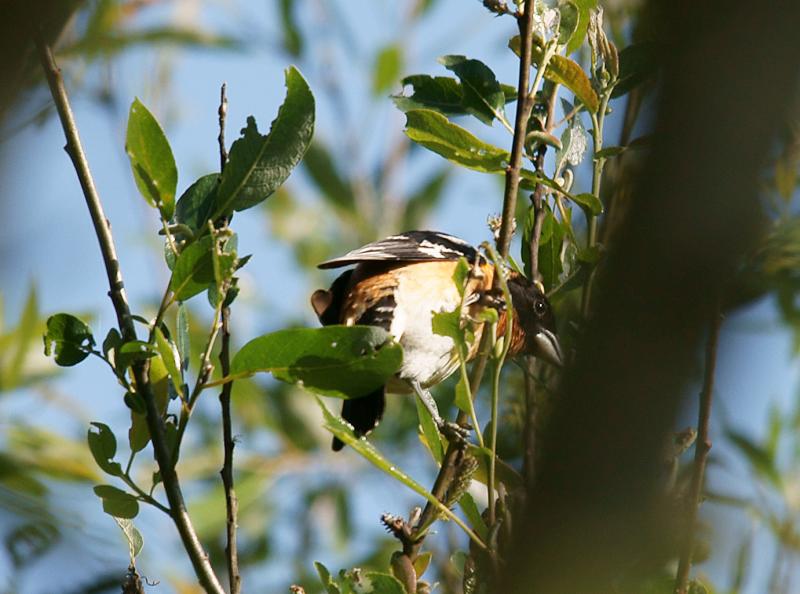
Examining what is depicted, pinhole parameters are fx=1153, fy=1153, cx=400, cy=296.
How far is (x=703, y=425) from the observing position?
1.72 m

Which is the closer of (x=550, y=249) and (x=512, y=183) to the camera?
(x=512, y=183)

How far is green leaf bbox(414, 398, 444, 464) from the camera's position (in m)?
1.84

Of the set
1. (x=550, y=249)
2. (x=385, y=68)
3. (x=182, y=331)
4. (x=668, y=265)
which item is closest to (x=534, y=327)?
(x=550, y=249)

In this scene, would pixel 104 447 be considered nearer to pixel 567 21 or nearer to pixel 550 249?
pixel 550 249

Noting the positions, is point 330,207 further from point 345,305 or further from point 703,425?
point 703,425

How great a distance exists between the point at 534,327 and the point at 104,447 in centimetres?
158

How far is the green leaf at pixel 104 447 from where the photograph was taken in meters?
1.73

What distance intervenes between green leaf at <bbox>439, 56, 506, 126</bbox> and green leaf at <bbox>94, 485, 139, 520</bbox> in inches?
36.6

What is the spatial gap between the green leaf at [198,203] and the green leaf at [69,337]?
0.22 metres

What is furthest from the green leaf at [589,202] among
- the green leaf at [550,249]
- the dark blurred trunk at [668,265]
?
the dark blurred trunk at [668,265]

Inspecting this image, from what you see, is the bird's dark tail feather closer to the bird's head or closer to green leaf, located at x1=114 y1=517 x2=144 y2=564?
the bird's head

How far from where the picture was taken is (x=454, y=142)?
6.61ft

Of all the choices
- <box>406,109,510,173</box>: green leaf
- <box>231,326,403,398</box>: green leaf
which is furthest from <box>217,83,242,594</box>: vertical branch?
<box>406,109,510,173</box>: green leaf

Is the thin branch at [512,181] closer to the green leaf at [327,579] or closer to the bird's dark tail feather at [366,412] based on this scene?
the green leaf at [327,579]
